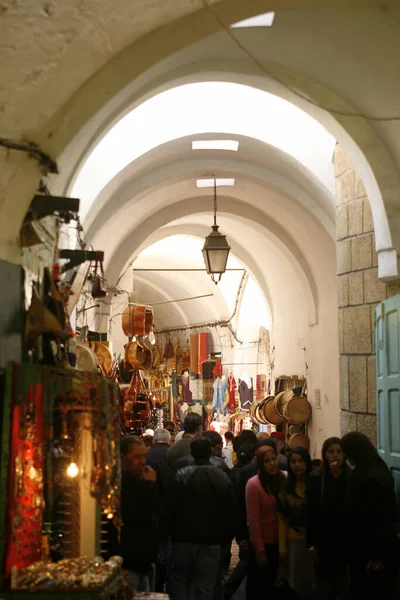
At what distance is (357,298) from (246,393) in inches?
412

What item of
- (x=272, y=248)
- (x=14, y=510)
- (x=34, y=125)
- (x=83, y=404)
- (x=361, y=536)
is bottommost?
(x=361, y=536)

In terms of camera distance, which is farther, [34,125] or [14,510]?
[34,125]

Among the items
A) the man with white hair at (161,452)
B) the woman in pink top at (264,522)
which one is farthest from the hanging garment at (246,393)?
the woman in pink top at (264,522)

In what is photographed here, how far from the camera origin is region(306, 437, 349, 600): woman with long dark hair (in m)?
5.86

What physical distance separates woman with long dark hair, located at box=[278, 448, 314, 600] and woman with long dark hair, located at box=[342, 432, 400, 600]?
57cm

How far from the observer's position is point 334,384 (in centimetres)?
1132

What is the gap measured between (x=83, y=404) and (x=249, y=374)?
14203 mm

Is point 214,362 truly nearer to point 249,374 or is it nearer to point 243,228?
point 249,374

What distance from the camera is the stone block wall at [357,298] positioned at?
765 centimetres

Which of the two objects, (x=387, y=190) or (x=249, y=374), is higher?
(x=387, y=190)

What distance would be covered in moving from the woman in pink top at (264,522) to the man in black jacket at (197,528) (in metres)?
0.28

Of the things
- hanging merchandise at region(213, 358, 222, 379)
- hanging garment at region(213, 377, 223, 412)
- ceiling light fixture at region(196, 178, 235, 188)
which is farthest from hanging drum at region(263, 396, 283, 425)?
hanging merchandise at region(213, 358, 222, 379)

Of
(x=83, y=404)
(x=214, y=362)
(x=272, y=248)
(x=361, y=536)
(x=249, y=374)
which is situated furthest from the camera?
(x=214, y=362)

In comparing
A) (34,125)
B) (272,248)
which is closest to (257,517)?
(34,125)
